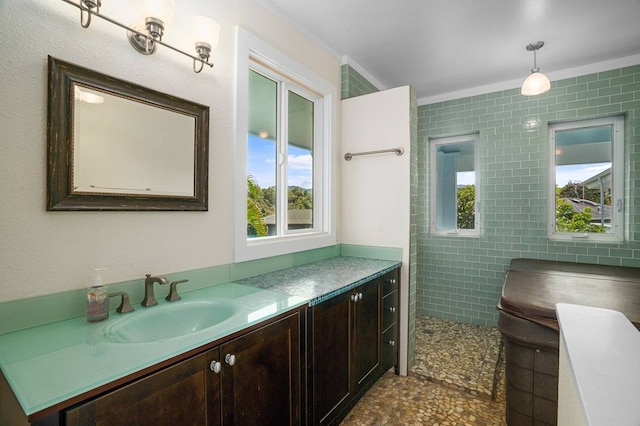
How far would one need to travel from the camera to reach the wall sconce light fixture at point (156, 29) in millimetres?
1191

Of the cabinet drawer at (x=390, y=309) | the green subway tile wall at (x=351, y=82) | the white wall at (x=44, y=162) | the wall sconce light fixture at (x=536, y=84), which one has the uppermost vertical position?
the green subway tile wall at (x=351, y=82)

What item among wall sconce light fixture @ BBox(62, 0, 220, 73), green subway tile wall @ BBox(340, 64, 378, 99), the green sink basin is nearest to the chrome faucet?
the green sink basin

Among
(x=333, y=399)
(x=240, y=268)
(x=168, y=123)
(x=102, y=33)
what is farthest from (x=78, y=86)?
(x=333, y=399)

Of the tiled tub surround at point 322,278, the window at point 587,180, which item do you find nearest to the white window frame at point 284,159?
Answer: the tiled tub surround at point 322,278

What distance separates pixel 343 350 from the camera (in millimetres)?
1841

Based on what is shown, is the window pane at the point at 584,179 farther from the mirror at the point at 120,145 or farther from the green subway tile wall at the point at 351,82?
the mirror at the point at 120,145

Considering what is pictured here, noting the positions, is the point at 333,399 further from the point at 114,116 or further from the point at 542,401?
the point at 114,116

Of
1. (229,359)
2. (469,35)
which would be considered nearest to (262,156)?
(229,359)

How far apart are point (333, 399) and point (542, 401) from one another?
113 centimetres

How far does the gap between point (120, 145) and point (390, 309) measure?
6.74 ft

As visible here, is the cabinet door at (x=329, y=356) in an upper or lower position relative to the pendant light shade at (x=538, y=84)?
lower

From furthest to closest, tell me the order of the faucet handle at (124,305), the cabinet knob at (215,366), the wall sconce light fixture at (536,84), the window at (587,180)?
the window at (587,180) → the wall sconce light fixture at (536,84) → the faucet handle at (124,305) → the cabinet knob at (215,366)

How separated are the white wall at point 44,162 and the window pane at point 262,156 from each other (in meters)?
0.30

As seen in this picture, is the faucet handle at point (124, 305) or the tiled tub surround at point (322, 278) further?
the tiled tub surround at point (322, 278)
